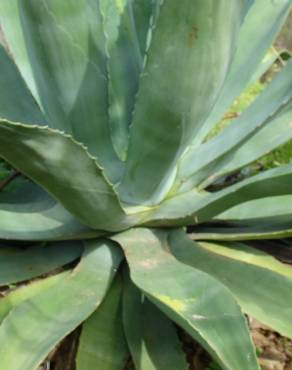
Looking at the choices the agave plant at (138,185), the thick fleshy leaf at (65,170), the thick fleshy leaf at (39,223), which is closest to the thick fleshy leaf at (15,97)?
the agave plant at (138,185)

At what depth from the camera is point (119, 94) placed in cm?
135

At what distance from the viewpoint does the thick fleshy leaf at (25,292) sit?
4.07 ft

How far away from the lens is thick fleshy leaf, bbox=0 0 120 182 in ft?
3.85

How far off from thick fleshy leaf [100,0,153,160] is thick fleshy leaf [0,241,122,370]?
0.25 metres

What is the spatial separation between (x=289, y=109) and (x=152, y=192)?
1.22 ft

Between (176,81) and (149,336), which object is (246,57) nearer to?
(176,81)

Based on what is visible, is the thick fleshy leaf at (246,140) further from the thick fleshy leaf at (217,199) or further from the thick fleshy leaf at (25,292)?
the thick fleshy leaf at (25,292)

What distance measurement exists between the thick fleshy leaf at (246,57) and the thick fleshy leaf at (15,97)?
34 cm

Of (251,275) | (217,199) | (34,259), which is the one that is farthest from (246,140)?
(34,259)

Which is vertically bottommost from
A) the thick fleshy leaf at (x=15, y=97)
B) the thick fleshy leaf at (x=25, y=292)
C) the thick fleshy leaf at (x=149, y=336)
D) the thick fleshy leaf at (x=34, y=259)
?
the thick fleshy leaf at (x=149, y=336)

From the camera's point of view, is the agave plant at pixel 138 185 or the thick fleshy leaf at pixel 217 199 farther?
the thick fleshy leaf at pixel 217 199

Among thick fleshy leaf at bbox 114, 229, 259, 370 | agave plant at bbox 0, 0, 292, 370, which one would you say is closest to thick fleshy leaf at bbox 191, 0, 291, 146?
agave plant at bbox 0, 0, 292, 370

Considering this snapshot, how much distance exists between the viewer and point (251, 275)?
4.02 feet

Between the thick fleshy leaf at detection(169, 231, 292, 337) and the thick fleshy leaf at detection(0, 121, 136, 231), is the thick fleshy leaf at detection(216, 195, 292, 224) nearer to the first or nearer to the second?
the thick fleshy leaf at detection(169, 231, 292, 337)
